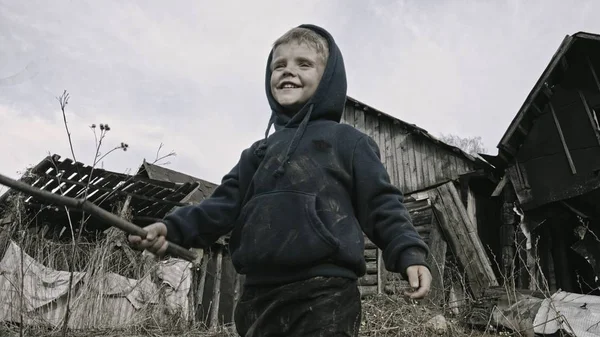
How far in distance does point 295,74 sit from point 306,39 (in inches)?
7.8

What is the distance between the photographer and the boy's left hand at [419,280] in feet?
5.40

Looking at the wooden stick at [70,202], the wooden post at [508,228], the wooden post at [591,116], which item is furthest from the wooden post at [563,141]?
the wooden stick at [70,202]

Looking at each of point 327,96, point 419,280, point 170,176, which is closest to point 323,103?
point 327,96

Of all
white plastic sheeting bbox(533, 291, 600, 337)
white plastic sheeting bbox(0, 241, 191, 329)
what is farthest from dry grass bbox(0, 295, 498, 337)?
white plastic sheeting bbox(533, 291, 600, 337)

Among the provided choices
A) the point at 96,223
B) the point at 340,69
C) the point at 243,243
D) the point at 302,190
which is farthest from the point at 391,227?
the point at 96,223

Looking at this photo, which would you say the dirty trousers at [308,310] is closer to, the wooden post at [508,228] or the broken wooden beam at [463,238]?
the broken wooden beam at [463,238]

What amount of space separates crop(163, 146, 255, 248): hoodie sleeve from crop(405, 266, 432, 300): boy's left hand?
2.66ft

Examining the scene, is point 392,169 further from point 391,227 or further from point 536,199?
point 391,227

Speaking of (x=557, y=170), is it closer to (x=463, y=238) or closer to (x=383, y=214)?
(x=463, y=238)

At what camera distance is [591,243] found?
29.7ft

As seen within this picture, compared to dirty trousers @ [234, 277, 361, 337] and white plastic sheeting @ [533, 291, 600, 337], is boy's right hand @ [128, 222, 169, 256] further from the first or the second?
white plastic sheeting @ [533, 291, 600, 337]

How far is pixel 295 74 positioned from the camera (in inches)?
83.7

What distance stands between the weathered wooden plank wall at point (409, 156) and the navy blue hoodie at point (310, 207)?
380 inches

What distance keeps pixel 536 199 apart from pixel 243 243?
935 centimetres
